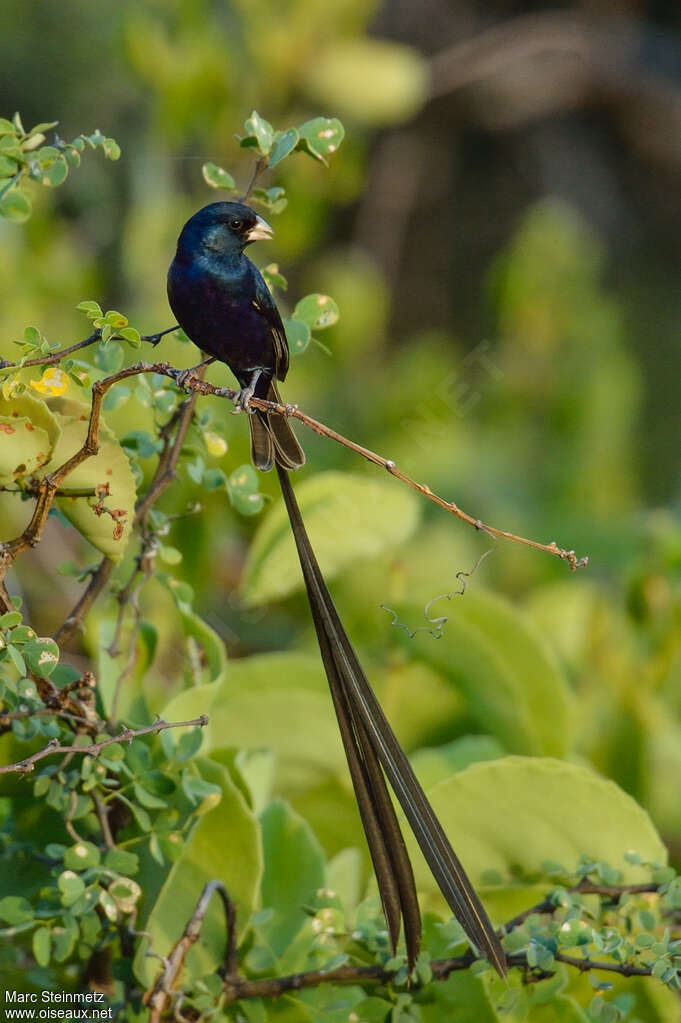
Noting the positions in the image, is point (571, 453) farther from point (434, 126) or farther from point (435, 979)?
point (435, 979)

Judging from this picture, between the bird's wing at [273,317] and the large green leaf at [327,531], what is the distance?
0.17 m

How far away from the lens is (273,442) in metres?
0.47

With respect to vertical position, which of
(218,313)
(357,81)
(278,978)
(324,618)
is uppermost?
(357,81)

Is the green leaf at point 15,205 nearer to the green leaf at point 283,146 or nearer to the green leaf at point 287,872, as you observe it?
the green leaf at point 283,146

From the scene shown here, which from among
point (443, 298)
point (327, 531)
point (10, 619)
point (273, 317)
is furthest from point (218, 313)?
point (443, 298)

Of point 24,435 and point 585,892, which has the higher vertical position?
point 24,435

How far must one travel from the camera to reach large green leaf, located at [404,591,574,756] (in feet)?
2.14

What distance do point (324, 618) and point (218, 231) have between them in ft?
0.51

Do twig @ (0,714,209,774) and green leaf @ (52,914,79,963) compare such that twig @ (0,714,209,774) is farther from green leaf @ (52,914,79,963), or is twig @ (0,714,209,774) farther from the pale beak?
the pale beak

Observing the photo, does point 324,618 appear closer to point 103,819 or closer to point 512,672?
point 103,819

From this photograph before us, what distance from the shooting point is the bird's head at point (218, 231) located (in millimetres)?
448

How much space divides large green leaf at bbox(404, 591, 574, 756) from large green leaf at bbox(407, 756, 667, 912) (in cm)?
10

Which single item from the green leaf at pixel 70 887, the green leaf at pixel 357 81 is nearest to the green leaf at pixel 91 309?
the green leaf at pixel 70 887

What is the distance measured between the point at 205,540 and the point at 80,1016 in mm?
437
